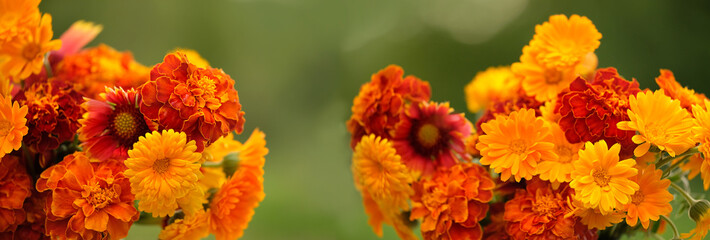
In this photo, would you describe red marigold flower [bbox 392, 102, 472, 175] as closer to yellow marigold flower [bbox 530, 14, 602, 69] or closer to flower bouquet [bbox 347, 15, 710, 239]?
flower bouquet [bbox 347, 15, 710, 239]

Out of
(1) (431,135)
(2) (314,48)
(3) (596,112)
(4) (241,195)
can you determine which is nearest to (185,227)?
(4) (241,195)

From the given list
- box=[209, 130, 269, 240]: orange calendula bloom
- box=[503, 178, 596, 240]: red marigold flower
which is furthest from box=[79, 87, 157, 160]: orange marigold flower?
box=[503, 178, 596, 240]: red marigold flower

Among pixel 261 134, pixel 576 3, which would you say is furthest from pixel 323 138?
pixel 261 134

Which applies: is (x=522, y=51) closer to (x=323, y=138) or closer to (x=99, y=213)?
(x=99, y=213)

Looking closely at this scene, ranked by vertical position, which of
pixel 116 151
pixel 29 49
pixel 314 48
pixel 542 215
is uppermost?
pixel 314 48

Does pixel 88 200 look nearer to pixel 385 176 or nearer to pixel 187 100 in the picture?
pixel 187 100

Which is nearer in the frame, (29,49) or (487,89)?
(29,49)
